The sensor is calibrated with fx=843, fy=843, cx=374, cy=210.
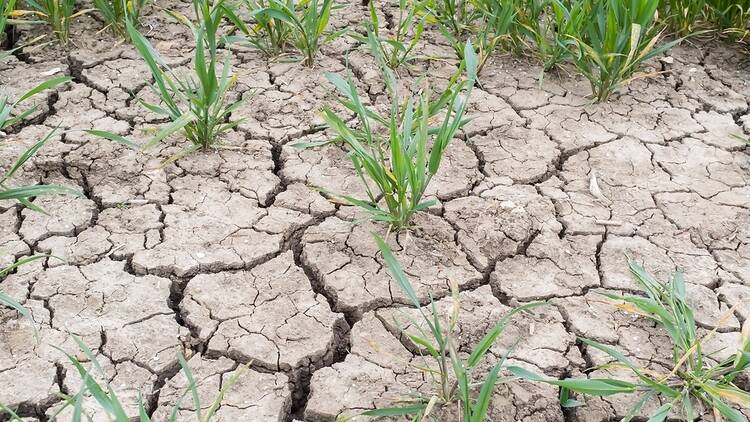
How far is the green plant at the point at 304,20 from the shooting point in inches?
130

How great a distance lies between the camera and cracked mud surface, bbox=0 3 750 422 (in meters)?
2.24

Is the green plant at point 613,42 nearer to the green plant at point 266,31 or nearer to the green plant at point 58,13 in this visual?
the green plant at point 266,31

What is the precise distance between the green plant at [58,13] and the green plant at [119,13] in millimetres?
80

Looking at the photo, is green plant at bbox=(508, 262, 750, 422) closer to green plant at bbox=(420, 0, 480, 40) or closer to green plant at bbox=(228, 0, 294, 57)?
green plant at bbox=(420, 0, 480, 40)

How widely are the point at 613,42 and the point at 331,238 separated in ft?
4.54

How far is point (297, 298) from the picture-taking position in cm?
247

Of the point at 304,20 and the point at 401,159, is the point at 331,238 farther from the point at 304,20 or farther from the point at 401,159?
the point at 304,20

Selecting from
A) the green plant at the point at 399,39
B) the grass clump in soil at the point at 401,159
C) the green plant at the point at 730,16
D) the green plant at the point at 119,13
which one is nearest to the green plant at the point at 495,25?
the green plant at the point at 399,39

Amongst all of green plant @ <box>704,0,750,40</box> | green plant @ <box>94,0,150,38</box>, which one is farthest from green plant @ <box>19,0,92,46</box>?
green plant @ <box>704,0,750,40</box>

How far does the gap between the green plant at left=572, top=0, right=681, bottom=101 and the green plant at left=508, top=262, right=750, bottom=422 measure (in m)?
1.18

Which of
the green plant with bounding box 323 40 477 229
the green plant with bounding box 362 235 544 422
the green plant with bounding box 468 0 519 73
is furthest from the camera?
the green plant with bounding box 468 0 519 73

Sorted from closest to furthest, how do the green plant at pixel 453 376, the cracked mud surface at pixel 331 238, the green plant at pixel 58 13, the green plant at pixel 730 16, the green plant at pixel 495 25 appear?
the green plant at pixel 453 376 < the cracked mud surface at pixel 331 238 < the green plant at pixel 495 25 < the green plant at pixel 58 13 < the green plant at pixel 730 16

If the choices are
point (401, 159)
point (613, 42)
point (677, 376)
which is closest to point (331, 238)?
point (401, 159)

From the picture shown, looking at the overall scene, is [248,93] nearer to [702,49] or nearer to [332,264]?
[332,264]
